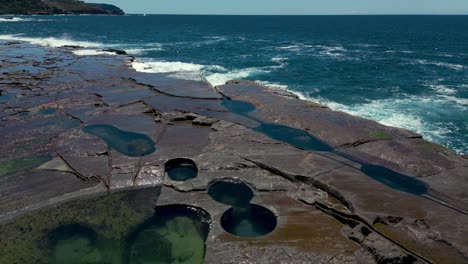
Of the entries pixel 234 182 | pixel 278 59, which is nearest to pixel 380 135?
pixel 234 182

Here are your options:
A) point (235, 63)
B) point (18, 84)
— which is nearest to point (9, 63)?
point (18, 84)

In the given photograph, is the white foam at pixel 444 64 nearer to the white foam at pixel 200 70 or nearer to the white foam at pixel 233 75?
the white foam at pixel 200 70

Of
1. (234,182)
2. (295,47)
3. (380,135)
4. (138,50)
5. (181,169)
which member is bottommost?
(181,169)

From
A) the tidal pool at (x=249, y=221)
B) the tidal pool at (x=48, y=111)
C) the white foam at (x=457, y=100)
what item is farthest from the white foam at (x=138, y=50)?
the tidal pool at (x=249, y=221)

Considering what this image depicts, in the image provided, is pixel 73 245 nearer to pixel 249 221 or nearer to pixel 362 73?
pixel 249 221

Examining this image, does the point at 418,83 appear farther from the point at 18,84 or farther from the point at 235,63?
the point at 18,84
